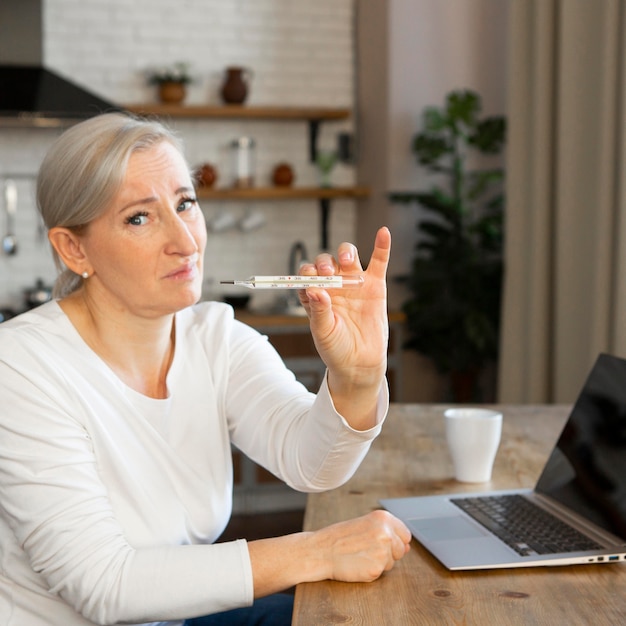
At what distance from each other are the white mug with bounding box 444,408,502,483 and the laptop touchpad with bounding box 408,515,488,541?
204 mm

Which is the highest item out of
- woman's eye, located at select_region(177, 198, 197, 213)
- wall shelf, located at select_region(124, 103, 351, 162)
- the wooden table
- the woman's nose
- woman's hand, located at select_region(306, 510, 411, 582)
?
wall shelf, located at select_region(124, 103, 351, 162)

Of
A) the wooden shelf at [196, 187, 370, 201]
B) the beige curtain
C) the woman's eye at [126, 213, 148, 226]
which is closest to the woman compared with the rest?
the woman's eye at [126, 213, 148, 226]

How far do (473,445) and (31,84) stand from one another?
3.31 m

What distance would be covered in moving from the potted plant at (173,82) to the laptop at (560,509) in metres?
3.50

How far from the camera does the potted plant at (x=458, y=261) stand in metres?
4.12

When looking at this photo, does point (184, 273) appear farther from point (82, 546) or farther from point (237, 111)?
point (237, 111)

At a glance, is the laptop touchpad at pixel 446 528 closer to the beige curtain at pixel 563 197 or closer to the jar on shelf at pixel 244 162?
the beige curtain at pixel 563 197

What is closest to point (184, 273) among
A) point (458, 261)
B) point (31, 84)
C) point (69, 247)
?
point (69, 247)

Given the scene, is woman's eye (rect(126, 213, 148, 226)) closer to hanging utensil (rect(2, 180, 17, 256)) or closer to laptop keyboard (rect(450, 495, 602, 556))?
laptop keyboard (rect(450, 495, 602, 556))

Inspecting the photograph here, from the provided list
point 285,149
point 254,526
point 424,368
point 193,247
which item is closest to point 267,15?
point 285,149

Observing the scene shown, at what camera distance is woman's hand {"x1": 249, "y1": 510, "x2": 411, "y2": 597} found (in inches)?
45.1

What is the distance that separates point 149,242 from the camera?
142 centimetres

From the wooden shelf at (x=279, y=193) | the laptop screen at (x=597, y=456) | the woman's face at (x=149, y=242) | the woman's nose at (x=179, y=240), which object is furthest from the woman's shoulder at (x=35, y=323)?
the wooden shelf at (x=279, y=193)

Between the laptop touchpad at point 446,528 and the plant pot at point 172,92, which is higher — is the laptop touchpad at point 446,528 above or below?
below
